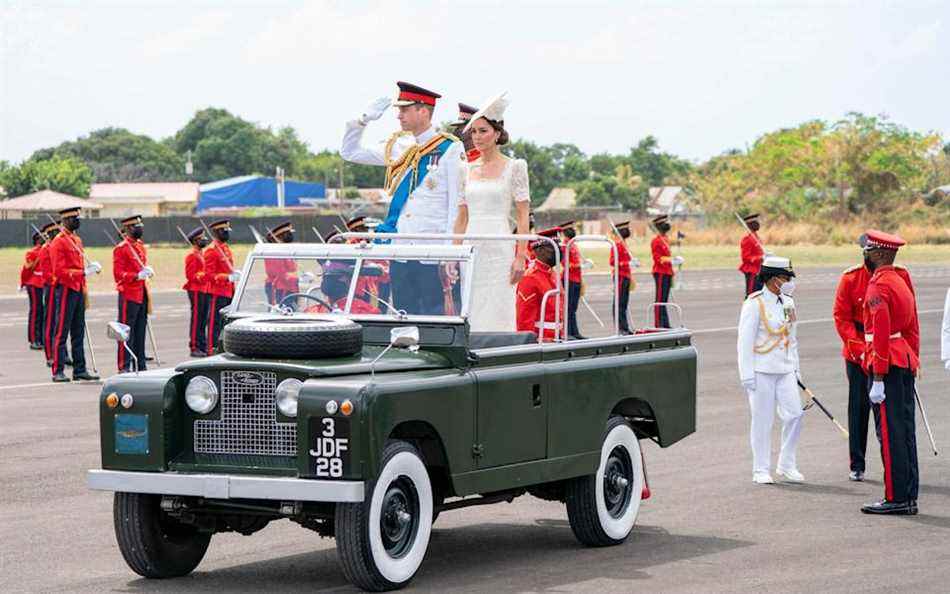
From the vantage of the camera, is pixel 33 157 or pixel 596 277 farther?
pixel 33 157

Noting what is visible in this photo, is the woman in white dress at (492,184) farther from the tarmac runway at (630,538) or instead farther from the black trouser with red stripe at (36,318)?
the black trouser with red stripe at (36,318)

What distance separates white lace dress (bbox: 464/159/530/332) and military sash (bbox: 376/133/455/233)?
29 centimetres

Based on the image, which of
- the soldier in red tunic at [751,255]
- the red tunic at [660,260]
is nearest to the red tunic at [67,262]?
the red tunic at [660,260]

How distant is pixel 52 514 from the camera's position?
1142cm

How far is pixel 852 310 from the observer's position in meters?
13.1

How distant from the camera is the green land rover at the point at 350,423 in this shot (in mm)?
8320

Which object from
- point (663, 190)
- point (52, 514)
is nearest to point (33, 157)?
point (663, 190)

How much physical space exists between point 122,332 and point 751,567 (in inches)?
143

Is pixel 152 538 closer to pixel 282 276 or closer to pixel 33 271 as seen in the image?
pixel 282 276

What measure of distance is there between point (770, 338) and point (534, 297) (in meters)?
2.72

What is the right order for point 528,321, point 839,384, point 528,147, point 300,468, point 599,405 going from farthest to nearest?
point 528,147 < point 839,384 < point 528,321 < point 599,405 < point 300,468

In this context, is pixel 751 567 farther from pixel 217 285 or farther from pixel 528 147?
pixel 528 147

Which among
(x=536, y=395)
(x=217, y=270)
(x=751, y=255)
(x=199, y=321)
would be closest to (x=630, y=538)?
(x=536, y=395)

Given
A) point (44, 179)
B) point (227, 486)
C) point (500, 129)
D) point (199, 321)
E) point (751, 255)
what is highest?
point (44, 179)
